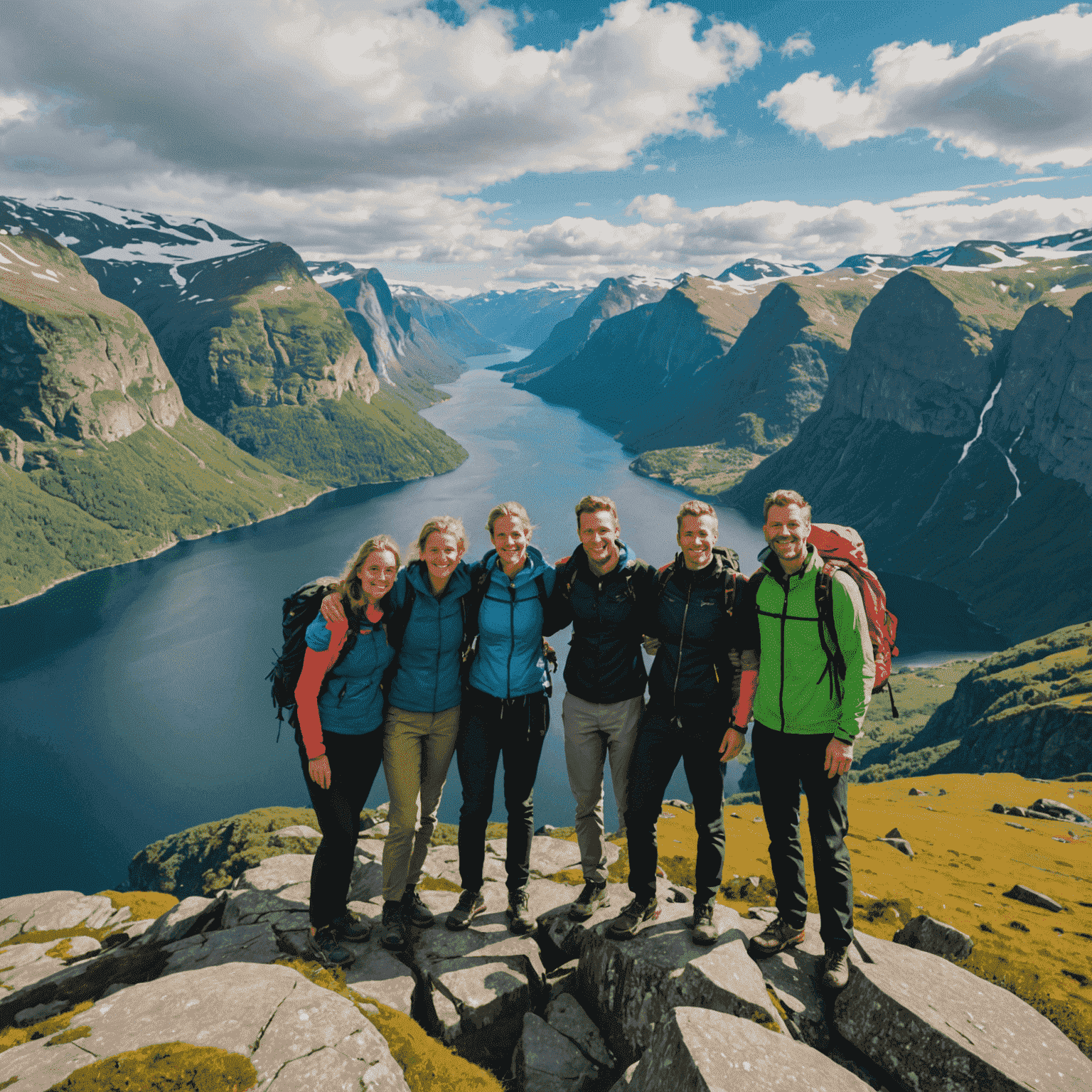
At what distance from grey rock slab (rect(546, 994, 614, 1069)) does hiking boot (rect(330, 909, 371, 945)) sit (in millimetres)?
2604

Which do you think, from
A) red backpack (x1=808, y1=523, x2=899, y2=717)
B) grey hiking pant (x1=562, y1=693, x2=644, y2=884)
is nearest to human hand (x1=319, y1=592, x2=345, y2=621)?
grey hiking pant (x1=562, y1=693, x2=644, y2=884)

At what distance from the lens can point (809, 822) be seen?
7.45m

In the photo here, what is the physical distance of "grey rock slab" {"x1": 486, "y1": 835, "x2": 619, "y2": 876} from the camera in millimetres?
13008

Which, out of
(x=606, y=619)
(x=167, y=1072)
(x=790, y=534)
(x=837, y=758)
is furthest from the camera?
(x=606, y=619)

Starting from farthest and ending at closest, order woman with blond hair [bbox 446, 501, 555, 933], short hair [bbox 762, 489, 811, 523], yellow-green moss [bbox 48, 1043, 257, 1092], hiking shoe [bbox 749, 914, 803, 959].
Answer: woman with blond hair [bbox 446, 501, 555, 933] < hiking shoe [bbox 749, 914, 803, 959] < short hair [bbox 762, 489, 811, 523] < yellow-green moss [bbox 48, 1043, 257, 1092]

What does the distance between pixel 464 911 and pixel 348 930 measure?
5.11 ft

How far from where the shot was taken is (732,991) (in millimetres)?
7094

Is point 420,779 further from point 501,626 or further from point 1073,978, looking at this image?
point 1073,978

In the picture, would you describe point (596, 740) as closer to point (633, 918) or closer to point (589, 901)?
point (633, 918)

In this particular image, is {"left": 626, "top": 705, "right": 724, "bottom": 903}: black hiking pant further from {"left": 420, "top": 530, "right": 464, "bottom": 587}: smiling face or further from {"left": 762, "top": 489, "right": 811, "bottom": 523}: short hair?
{"left": 420, "top": 530, "right": 464, "bottom": 587}: smiling face

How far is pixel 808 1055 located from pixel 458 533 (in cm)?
658

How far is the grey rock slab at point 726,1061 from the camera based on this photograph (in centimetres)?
558

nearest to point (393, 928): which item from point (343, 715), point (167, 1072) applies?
point (343, 715)

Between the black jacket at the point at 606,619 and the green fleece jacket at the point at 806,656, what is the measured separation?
4.80ft
